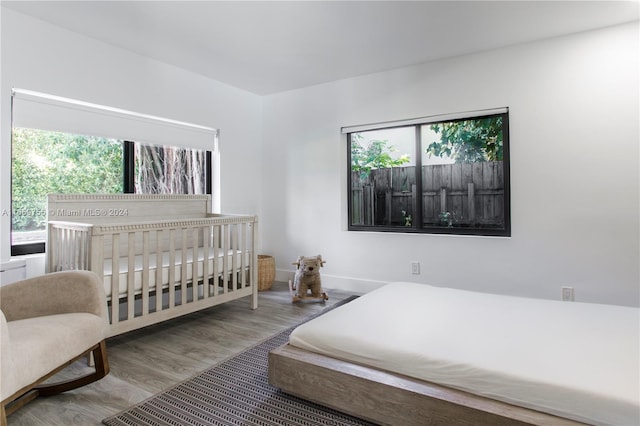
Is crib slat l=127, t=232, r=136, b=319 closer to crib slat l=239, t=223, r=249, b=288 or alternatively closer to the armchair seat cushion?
the armchair seat cushion

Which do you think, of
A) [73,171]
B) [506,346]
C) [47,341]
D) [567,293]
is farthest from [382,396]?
[73,171]

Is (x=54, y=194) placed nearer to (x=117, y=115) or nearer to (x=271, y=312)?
(x=117, y=115)

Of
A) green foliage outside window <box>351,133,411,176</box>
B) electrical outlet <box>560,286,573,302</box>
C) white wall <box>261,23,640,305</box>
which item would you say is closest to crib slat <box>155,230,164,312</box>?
white wall <box>261,23,640,305</box>

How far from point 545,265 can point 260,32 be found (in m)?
2.99

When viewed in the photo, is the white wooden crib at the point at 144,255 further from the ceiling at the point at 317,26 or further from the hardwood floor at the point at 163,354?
the ceiling at the point at 317,26

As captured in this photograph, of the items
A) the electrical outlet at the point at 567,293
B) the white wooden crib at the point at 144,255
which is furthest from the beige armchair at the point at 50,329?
the electrical outlet at the point at 567,293

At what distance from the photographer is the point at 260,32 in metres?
2.72

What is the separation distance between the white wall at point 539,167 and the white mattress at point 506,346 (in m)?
1.10

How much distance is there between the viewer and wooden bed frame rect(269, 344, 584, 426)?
3.87ft

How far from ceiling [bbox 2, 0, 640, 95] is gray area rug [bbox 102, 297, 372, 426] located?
92.3 inches

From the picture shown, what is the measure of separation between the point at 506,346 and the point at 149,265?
88.6 inches

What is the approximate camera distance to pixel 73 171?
9.40 feet

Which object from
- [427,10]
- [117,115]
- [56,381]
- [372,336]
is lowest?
[56,381]

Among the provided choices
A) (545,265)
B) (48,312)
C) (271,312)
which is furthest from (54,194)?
(545,265)
